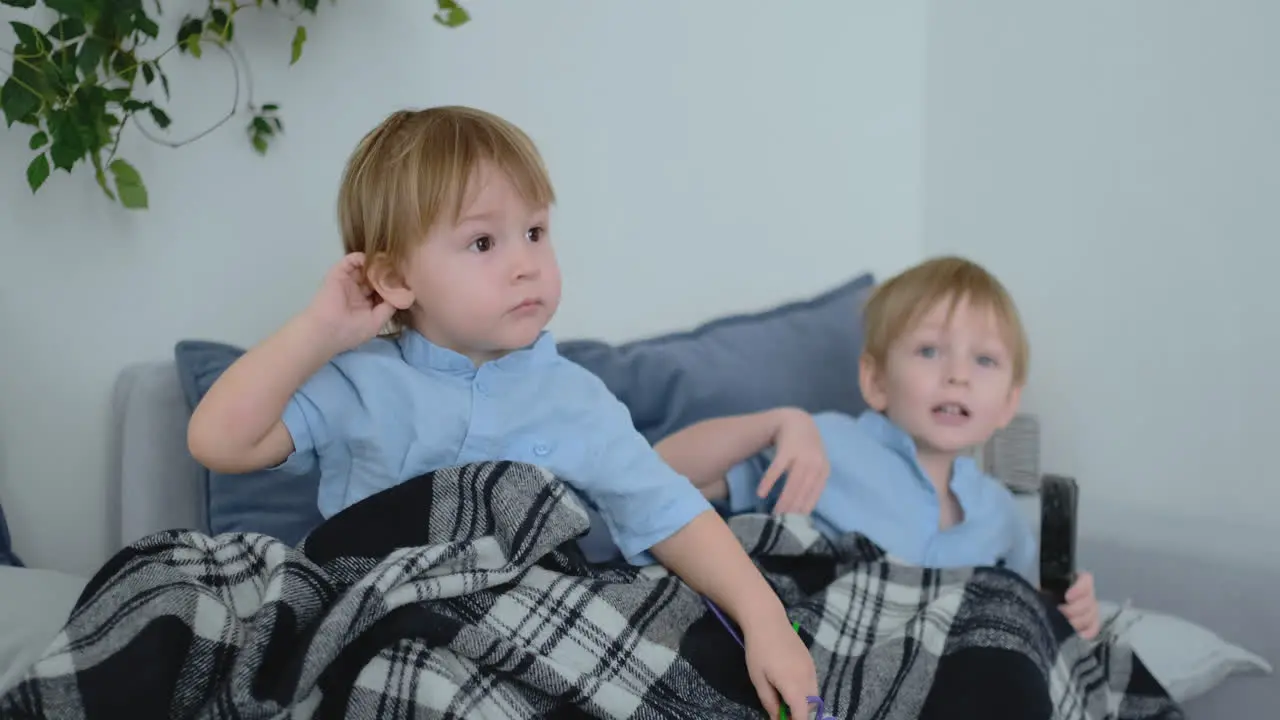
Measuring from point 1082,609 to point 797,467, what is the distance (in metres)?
0.38

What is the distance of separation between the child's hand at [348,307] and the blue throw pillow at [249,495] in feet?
0.85

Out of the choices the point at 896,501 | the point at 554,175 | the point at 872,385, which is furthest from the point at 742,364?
the point at 554,175

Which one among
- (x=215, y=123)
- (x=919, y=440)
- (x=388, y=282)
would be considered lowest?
(x=919, y=440)

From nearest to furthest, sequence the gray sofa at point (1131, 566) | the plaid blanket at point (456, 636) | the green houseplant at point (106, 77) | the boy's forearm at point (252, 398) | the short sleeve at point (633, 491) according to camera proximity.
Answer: the plaid blanket at point (456, 636), the boy's forearm at point (252, 398), the short sleeve at point (633, 491), the green houseplant at point (106, 77), the gray sofa at point (1131, 566)

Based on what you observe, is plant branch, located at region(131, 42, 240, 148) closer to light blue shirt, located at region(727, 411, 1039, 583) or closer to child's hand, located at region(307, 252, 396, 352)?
child's hand, located at region(307, 252, 396, 352)

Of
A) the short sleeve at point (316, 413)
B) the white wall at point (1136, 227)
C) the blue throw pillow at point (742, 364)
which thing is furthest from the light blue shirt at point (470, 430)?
the white wall at point (1136, 227)

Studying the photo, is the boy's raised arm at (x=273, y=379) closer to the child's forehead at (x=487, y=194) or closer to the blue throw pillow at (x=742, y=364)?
the child's forehead at (x=487, y=194)

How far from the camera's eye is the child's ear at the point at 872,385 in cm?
155

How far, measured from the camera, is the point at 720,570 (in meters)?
1.08

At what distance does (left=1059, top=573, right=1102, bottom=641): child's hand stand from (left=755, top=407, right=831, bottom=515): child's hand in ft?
1.04

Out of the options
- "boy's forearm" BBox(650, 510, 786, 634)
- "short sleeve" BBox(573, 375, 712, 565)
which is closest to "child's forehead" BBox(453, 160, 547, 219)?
"short sleeve" BBox(573, 375, 712, 565)

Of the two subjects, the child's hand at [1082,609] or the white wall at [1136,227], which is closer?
the child's hand at [1082,609]

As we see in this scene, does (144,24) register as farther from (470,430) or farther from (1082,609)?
(1082,609)

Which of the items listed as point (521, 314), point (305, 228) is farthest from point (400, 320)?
point (305, 228)
